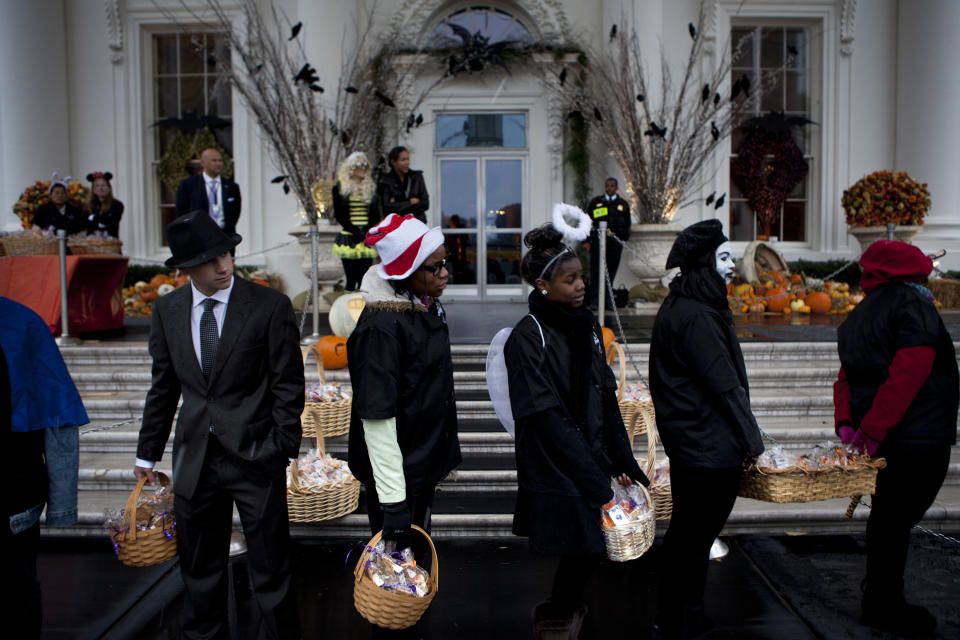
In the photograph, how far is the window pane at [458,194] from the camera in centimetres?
1264

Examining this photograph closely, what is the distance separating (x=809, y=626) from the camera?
10.2 feet

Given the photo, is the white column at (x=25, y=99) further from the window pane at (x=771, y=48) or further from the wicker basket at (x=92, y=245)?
the window pane at (x=771, y=48)

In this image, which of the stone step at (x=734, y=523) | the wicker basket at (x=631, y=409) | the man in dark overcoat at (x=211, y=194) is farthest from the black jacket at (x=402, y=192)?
the stone step at (x=734, y=523)

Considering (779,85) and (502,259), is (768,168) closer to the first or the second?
(779,85)

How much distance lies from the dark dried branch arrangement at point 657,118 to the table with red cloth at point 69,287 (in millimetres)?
7307

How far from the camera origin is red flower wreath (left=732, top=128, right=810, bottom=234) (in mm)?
12531

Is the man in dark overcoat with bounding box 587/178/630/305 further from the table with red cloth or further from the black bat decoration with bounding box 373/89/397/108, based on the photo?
the table with red cloth

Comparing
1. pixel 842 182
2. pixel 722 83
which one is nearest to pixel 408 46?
pixel 722 83

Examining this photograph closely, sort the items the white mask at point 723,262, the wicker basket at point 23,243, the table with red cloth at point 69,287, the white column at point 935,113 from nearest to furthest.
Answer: the white mask at point 723,262
the table with red cloth at point 69,287
the wicker basket at point 23,243
the white column at point 935,113

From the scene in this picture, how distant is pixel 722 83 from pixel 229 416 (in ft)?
37.9

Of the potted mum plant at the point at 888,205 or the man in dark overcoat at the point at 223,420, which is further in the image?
the potted mum plant at the point at 888,205

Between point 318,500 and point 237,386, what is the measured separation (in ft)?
4.80

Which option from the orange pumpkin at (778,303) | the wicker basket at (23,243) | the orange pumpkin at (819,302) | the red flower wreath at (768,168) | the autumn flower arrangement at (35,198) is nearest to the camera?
the wicker basket at (23,243)

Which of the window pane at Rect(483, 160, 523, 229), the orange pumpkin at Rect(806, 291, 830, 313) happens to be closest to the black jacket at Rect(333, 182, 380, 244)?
the window pane at Rect(483, 160, 523, 229)
